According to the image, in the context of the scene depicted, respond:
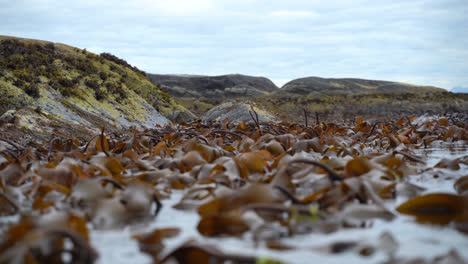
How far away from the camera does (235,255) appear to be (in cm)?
Answer: 70

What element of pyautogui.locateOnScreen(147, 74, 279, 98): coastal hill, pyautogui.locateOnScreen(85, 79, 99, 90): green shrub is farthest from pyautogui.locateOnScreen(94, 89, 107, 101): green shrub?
pyautogui.locateOnScreen(147, 74, 279, 98): coastal hill

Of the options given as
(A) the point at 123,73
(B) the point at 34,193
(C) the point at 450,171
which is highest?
(A) the point at 123,73

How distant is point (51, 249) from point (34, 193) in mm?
608

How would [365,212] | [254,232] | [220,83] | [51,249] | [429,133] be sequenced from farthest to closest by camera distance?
[220,83] < [429,133] < [365,212] < [254,232] < [51,249]

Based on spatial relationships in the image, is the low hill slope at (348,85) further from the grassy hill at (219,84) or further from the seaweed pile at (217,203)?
the seaweed pile at (217,203)

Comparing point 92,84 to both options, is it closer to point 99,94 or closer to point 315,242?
point 99,94

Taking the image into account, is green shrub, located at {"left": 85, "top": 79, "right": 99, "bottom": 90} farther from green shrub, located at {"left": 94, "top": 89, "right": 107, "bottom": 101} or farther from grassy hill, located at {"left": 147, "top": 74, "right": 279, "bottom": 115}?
grassy hill, located at {"left": 147, "top": 74, "right": 279, "bottom": 115}

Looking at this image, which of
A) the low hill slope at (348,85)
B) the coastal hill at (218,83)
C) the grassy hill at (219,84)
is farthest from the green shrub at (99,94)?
the low hill slope at (348,85)

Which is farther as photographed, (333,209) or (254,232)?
(333,209)

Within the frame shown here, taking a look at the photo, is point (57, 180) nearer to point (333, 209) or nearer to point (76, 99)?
point (333, 209)

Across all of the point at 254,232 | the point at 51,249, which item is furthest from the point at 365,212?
the point at 51,249

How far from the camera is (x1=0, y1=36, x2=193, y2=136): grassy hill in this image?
5129mm

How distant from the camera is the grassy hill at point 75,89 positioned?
16.8 ft

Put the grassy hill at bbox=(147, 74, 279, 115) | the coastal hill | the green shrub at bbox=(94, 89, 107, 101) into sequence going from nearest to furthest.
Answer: the green shrub at bbox=(94, 89, 107, 101), the grassy hill at bbox=(147, 74, 279, 115), the coastal hill
